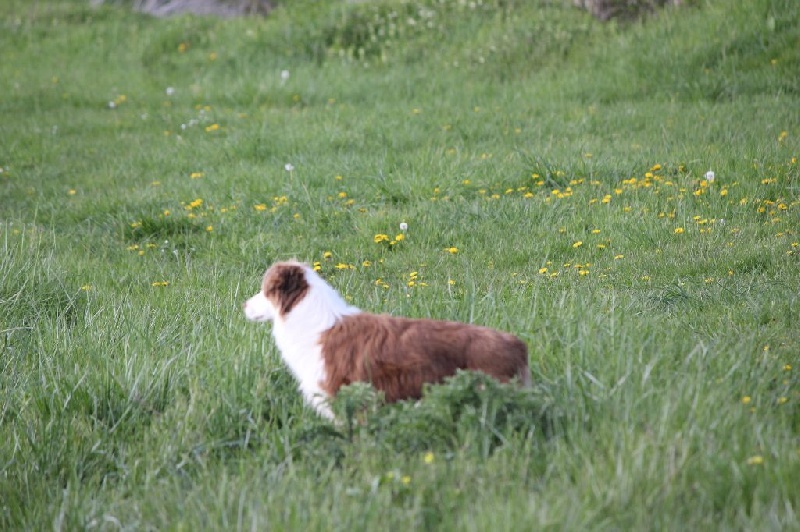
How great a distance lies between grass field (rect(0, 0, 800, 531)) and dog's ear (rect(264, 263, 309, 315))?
0.35 m

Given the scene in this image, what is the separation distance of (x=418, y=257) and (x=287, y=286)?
2.45m

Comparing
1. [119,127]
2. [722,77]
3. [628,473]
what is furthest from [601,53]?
[628,473]

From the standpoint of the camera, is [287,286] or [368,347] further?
[287,286]

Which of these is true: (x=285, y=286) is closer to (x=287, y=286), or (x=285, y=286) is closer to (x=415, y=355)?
(x=287, y=286)

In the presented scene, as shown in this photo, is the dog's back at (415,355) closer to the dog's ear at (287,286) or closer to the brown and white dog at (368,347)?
the brown and white dog at (368,347)

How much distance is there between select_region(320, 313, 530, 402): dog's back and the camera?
355 cm

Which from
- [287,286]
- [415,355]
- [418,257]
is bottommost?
[418,257]

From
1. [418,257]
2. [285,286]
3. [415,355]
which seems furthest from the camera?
[418,257]

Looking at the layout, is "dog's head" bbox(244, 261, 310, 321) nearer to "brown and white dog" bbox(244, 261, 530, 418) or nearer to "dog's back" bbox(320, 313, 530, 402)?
"brown and white dog" bbox(244, 261, 530, 418)

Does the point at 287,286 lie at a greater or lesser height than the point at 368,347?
greater

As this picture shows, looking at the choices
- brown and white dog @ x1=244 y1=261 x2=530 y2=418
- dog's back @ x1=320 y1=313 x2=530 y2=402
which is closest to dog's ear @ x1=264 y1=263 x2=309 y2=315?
brown and white dog @ x1=244 y1=261 x2=530 y2=418

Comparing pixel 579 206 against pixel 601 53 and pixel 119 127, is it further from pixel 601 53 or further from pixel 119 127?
pixel 119 127

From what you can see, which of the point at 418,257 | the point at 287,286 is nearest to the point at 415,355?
the point at 287,286

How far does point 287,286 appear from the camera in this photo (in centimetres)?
389
